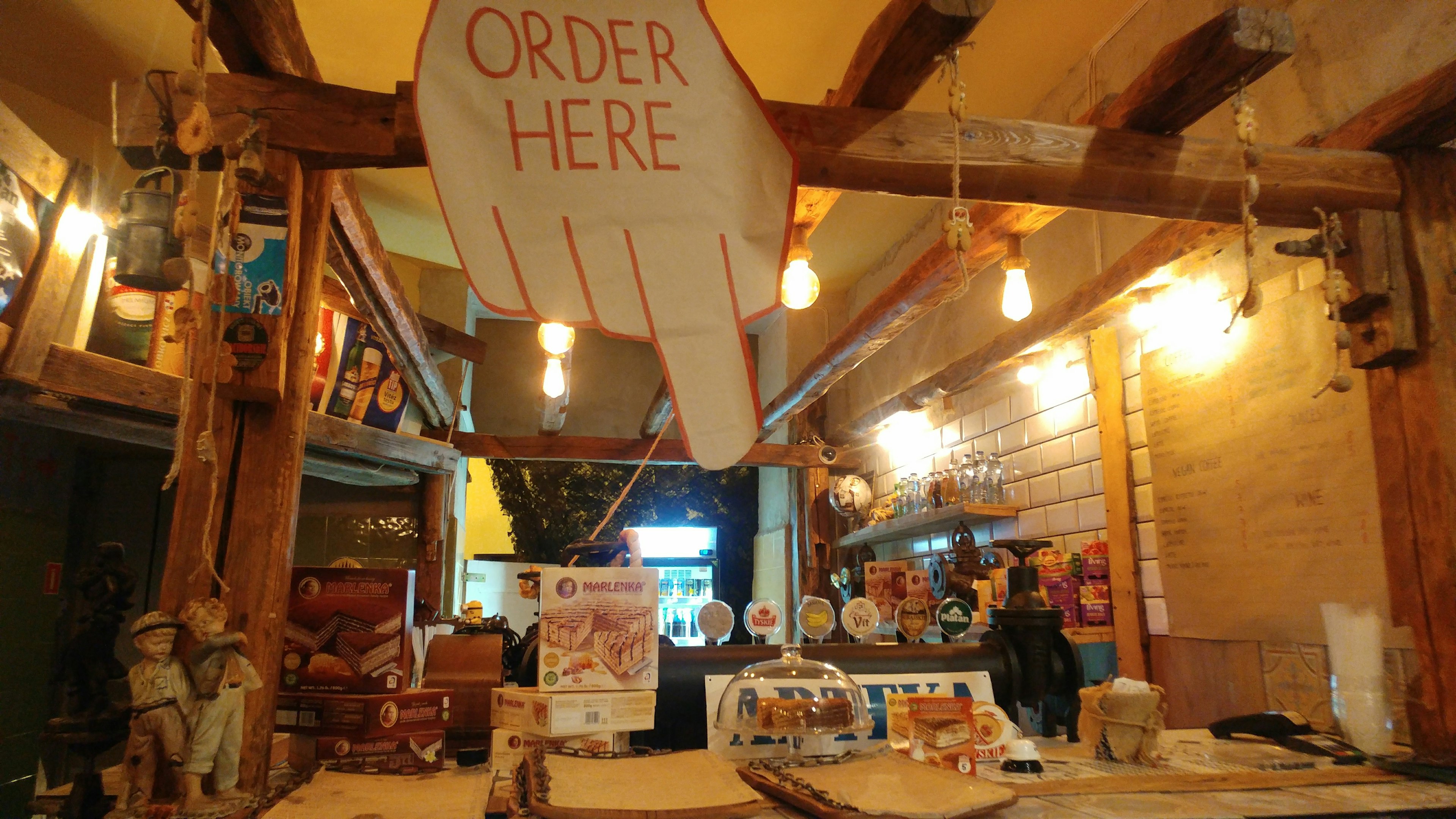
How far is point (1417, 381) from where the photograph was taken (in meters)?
2.39

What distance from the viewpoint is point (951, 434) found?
573 centimetres

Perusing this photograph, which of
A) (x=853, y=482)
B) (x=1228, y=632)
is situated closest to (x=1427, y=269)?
(x=1228, y=632)

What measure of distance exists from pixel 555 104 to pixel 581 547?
51.3 inches

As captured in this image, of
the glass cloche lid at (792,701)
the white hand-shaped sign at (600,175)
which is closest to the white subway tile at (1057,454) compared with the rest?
the glass cloche lid at (792,701)

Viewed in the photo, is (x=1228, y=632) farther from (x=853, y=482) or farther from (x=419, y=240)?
(x=419, y=240)

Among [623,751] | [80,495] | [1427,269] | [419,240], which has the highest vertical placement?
[419,240]

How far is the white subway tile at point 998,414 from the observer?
5.00 meters

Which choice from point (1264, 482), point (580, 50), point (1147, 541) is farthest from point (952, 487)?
point (580, 50)

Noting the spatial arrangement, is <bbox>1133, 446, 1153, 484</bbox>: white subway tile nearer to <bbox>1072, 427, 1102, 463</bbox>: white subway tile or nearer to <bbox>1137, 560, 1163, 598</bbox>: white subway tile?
<bbox>1072, 427, 1102, 463</bbox>: white subway tile

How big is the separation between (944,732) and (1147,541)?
224 centimetres

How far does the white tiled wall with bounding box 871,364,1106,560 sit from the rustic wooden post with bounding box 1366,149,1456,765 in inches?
62.7

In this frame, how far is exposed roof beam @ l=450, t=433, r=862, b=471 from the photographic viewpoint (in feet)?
22.3

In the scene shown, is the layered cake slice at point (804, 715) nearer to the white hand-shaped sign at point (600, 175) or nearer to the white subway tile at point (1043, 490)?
the white hand-shaped sign at point (600, 175)

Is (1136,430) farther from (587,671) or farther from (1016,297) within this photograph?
(587,671)
